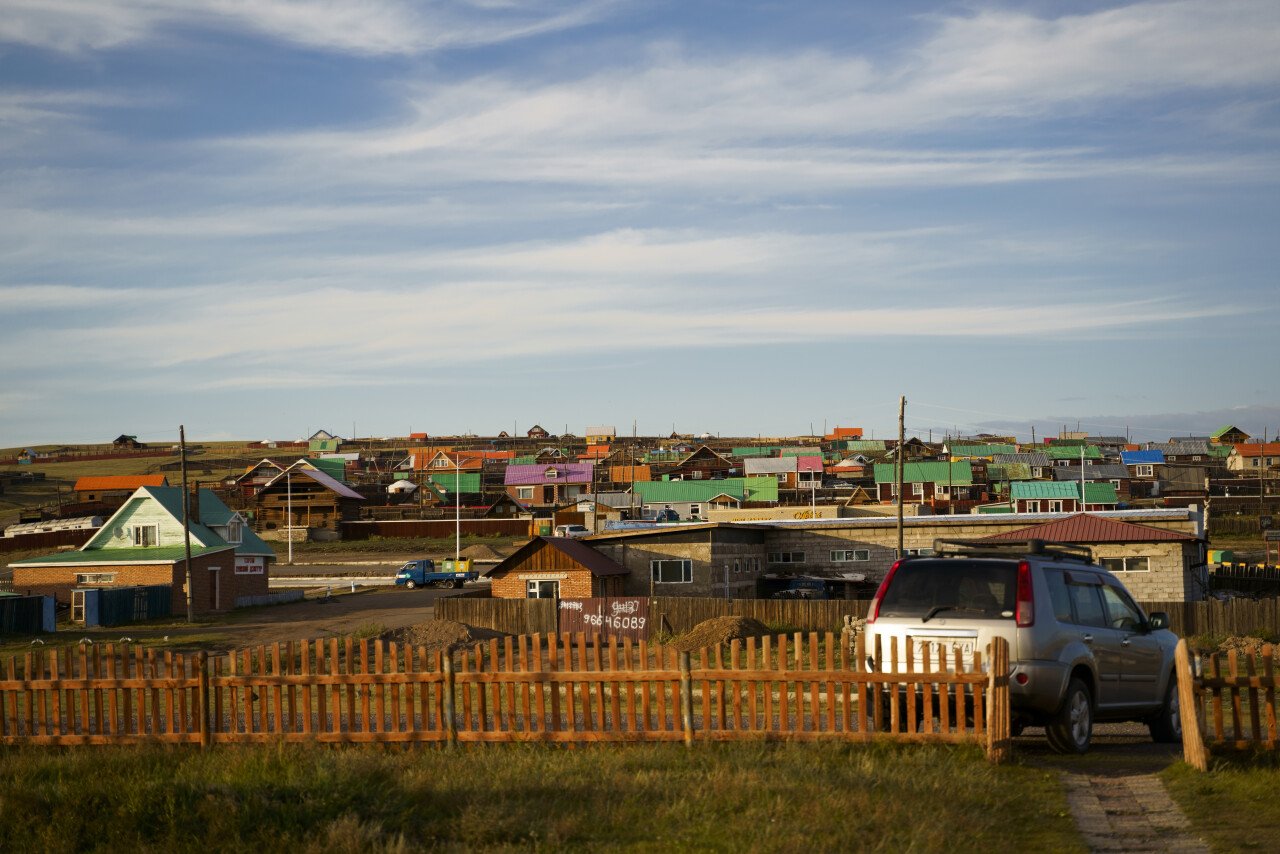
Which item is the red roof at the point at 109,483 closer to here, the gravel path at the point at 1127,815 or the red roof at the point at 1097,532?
the red roof at the point at 1097,532

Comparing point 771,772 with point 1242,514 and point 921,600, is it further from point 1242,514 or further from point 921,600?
point 1242,514

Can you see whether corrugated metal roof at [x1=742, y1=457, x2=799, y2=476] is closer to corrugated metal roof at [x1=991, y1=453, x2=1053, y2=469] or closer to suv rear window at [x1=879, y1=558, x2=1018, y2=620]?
corrugated metal roof at [x1=991, y1=453, x2=1053, y2=469]

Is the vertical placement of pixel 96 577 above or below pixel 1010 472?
below

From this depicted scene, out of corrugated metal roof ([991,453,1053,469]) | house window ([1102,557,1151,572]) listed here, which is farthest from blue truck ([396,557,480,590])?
corrugated metal roof ([991,453,1053,469])

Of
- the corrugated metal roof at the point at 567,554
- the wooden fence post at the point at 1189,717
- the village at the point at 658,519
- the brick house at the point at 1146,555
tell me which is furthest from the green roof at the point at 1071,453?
the wooden fence post at the point at 1189,717

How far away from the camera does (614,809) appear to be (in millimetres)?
10758

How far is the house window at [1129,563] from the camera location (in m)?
46.8

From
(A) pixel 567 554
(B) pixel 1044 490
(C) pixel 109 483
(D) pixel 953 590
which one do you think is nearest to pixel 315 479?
(C) pixel 109 483

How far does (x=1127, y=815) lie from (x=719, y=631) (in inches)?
1016

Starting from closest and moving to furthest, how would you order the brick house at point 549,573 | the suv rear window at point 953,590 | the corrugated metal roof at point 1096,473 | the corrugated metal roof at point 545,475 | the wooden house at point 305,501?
the suv rear window at point 953,590
the brick house at point 549,573
the wooden house at point 305,501
the corrugated metal roof at point 1096,473
the corrugated metal roof at point 545,475

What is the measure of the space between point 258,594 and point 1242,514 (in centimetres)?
8107

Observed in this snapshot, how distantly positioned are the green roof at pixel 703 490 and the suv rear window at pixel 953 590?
3804 inches

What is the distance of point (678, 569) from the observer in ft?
166

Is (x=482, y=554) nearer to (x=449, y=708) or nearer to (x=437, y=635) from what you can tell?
(x=437, y=635)
